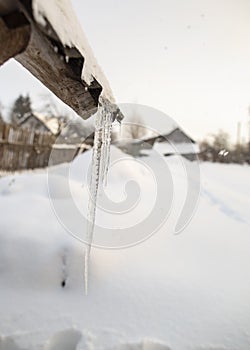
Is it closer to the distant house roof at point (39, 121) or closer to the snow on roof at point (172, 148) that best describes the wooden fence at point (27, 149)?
the snow on roof at point (172, 148)

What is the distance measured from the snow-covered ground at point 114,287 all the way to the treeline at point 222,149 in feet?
47.3

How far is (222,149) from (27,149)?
13571 mm

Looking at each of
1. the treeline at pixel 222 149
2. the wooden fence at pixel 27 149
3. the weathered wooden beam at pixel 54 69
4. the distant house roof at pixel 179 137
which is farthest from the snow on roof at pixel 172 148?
the weathered wooden beam at pixel 54 69

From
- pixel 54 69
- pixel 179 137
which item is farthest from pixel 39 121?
pixel 54 69

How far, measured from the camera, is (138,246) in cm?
268

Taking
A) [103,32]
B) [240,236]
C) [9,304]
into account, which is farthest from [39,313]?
[103,32]

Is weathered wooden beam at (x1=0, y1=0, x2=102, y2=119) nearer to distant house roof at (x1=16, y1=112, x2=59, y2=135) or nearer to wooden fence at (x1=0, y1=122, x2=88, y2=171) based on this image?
wooden fence at (x1=0, y1=122, x2=88, y2=171)

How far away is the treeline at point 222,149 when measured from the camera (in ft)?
53.5

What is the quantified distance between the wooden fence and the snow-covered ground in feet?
17.2

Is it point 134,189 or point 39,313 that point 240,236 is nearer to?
point 134,189

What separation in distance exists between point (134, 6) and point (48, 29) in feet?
11.2

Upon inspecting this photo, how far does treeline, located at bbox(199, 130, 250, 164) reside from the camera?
16.3m

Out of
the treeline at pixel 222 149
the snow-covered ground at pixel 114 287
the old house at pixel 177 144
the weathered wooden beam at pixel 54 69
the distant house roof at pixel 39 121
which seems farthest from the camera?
the distant house roof at pixel 39 121

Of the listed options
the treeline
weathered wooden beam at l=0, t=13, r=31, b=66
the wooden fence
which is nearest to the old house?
the treeline
